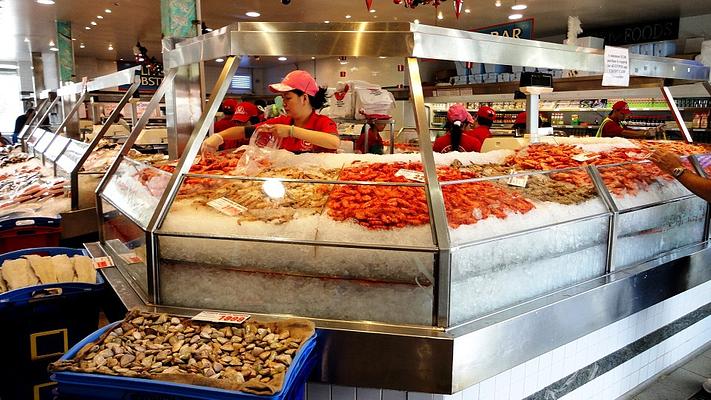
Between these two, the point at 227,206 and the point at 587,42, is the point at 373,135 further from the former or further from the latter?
the point at 587,42

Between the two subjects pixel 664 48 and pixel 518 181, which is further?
pixel 664 48

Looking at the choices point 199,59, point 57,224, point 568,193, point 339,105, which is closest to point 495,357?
point 568,193

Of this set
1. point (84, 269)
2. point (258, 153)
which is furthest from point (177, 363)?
point (258, 153)

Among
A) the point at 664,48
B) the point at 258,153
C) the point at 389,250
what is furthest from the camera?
the point at 664,48

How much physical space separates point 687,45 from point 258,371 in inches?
435

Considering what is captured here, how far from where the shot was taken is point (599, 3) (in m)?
8.88

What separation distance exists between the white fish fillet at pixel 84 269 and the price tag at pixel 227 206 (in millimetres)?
787

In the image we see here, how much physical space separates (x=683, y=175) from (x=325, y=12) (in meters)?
8.99

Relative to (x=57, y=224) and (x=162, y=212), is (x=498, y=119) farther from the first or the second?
(x=162, y=212)

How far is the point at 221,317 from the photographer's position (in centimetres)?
184

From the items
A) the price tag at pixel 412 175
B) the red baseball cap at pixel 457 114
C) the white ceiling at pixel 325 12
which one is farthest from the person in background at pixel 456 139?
the white ceiling at pixel 325 12

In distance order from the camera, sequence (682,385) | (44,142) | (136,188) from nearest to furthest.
→ (136,188) → (682,385) → (44,142)

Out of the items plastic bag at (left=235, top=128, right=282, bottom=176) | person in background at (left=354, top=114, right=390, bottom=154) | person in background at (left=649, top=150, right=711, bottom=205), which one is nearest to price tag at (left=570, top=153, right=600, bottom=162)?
person in background at (left=649, top=150, right=711, bottom=205)

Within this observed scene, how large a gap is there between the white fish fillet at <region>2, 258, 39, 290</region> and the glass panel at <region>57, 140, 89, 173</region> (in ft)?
8.49
